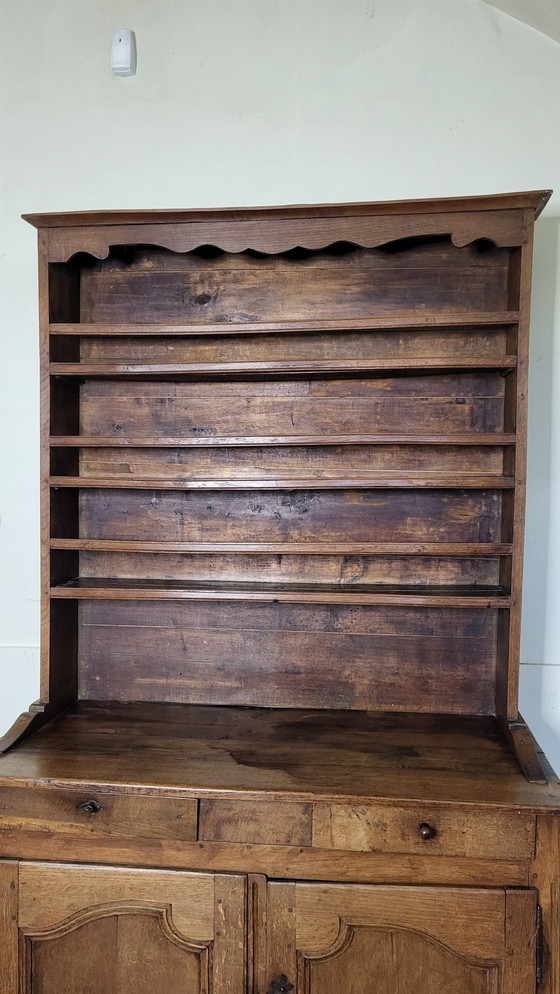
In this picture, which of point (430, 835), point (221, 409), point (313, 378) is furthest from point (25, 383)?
point (430, 835)

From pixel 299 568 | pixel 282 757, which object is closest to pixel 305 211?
pixel 299 568

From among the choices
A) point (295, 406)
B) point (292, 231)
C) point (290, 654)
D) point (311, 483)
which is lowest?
point (290, 654)

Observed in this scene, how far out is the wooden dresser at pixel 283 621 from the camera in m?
1.41

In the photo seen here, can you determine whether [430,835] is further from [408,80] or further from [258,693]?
[408,80]

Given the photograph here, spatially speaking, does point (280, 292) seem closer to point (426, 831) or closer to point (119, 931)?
point (426, 831)

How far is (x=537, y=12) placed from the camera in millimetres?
1824

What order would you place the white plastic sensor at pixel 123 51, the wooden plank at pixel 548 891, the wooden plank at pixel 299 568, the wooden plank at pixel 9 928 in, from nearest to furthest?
the wooden plank at pixel 548 891 < the wooden plank at pixel 9 928 < the wooden plank at pixel 299 568 < the white plastic sensor at pixel 123 51

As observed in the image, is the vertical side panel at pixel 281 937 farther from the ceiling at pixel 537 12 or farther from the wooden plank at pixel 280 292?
the ceiling at pixel 537 12

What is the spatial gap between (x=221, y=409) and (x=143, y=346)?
0.31 meters

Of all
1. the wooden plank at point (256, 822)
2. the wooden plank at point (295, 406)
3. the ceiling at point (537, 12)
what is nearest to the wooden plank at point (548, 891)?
the wooden plank at point (256, 822)

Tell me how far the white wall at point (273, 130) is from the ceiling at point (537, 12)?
3 centimetres

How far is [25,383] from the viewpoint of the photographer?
6.81 ft

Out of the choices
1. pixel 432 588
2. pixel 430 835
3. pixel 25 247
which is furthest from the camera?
pixel 25 247

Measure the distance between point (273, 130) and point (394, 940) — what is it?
7.21 ft
